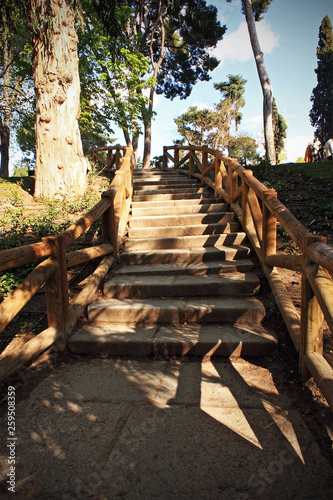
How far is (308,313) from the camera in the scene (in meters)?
2.38

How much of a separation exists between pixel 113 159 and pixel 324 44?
2825 centimetres

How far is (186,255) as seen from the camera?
4.54 metres

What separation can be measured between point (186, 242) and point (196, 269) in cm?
87

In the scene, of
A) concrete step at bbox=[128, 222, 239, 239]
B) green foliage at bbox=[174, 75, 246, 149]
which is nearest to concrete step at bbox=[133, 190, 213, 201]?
concrete step at bbox=[128, 222, 239, 239]

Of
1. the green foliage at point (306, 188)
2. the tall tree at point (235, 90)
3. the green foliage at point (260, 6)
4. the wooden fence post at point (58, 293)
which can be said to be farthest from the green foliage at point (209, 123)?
the wooden fence post at point (58, 293)

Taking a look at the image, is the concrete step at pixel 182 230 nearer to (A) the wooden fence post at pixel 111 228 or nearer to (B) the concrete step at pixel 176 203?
(A) the wooden fence post at pixel 111 228

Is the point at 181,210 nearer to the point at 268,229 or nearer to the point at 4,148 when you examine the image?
the point at 268,229

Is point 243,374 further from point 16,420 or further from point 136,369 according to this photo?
point 16,420

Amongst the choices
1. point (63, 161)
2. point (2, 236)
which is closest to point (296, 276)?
point (2, 236)

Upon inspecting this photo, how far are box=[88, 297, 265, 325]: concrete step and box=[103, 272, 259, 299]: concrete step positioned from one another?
14cm

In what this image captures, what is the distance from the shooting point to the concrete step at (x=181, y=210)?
5.98 meters

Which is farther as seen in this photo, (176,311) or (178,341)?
(176,311)

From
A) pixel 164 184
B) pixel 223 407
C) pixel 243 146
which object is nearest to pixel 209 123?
pixel 243 146

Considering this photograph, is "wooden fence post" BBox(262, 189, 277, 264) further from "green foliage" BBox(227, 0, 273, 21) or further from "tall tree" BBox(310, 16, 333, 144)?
"tall tree" BBox(310, 16, 333, 144)
